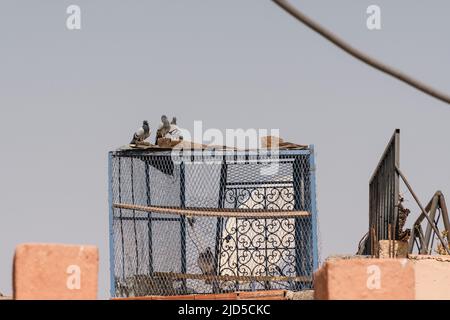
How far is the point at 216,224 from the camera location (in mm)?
13375

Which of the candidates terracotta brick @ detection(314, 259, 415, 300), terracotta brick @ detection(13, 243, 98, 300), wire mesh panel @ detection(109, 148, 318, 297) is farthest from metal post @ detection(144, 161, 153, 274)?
terracotta brick @ detection(314, 259, 415, 300)

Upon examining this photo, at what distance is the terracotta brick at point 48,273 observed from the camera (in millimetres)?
7027

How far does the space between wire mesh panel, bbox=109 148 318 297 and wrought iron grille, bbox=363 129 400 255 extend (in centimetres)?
101

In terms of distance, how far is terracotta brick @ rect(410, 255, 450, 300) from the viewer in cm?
1105

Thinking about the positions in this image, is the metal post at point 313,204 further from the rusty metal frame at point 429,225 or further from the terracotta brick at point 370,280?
the terracotta brick at point 370,280

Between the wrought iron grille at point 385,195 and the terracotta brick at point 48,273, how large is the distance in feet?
21.3

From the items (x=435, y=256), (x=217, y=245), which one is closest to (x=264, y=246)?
(x=217, y=245)

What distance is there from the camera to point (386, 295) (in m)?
6.82

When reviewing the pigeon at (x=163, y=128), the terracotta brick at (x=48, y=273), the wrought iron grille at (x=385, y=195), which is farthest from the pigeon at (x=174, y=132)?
the terracotta brick at (x=48, y=273)

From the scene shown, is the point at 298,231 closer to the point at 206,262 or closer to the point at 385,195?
the point at 206,262
